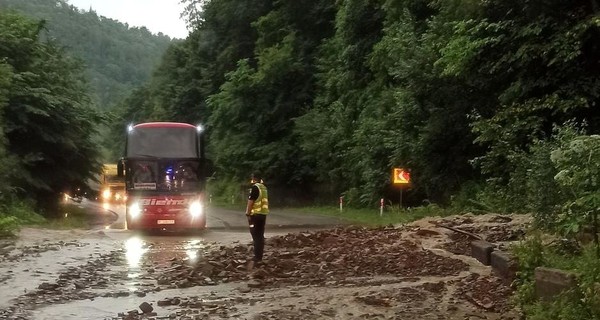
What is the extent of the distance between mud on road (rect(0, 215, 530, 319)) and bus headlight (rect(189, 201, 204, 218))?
4.37 m

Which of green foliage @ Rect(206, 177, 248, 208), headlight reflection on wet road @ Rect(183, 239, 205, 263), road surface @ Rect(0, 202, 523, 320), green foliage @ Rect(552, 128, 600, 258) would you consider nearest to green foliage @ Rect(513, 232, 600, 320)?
green foliage @ Rect(552, 128, 600, 258)

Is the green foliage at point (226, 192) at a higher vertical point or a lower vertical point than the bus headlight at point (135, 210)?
higher

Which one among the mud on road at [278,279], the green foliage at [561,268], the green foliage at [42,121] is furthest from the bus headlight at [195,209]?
the green foliage at [561,268]

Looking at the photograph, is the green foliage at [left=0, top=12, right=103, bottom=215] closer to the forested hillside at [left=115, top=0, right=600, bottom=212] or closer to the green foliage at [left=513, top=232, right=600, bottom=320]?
the forested hillside at [left=115, top=0, right=600, bottom=212]

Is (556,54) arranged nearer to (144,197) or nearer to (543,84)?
(543,84)

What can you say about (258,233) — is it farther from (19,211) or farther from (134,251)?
(19,211)

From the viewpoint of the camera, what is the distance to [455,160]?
27328mm

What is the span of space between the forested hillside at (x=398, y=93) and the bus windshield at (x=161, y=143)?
8690 mm

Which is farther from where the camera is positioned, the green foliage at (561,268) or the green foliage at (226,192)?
the green foliage at (226,192)

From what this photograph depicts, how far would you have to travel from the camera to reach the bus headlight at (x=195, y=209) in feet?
78.2

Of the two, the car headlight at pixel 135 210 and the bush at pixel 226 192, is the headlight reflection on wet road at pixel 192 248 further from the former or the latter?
the bush at pixel 226 192

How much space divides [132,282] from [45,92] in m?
23.9

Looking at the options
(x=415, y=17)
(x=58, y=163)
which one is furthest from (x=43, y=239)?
(x=415, y=17)

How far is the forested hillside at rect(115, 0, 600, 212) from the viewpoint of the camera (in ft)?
69.4
